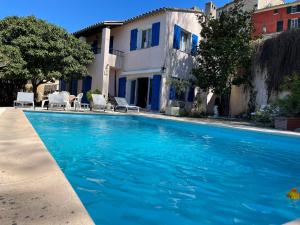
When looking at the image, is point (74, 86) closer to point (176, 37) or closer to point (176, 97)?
point (176, 97)

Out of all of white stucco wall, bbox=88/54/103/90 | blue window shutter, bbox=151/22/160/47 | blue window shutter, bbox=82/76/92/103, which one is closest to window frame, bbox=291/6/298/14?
blue window shutter, bbox=151/22/160/47

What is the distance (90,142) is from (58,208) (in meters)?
5.15

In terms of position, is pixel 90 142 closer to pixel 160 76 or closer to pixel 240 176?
pixel 240 176

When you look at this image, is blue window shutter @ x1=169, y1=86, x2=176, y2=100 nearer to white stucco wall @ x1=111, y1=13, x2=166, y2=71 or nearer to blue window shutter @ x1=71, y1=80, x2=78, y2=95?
white stucco wall @ x1=111, y1=13, x2=166, y2=71

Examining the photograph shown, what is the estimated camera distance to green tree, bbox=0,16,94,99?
1627 centimetres

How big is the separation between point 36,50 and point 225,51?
10.6 metres

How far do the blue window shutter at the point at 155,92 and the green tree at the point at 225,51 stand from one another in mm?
2230

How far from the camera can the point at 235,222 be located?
9.49 feet

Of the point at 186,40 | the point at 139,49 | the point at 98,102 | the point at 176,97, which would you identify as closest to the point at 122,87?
the point at 139,49

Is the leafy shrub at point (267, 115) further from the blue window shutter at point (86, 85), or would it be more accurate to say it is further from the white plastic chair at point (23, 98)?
the blue window shutter at point (86, 85)

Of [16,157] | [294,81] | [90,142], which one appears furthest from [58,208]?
[294,81]

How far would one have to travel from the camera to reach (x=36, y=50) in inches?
658

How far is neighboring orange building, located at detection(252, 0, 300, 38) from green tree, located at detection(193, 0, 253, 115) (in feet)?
51.4

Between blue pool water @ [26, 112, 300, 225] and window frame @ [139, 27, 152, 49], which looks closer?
blue pool water @ [26, 112, 300, 225]
